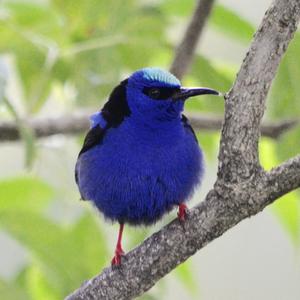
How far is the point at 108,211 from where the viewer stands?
2432mm

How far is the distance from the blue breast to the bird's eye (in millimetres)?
85

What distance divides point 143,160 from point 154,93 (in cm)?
20

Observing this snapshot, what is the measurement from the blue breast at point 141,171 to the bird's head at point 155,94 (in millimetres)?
43

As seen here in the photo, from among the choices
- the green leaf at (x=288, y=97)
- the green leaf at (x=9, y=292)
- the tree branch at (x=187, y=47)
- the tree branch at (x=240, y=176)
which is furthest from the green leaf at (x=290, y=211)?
the tree branch at (x=240, y=176)

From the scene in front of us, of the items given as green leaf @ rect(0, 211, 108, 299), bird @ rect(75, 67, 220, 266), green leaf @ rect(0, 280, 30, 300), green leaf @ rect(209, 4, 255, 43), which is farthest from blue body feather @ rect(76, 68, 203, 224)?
green leaf @ rect(209, 4, 255, 43)

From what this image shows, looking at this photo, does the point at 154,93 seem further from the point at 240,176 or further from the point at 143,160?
the point at 240,176

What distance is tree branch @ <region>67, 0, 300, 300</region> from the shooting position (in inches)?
69.0

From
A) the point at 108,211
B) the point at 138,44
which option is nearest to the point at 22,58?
the point at 138,44

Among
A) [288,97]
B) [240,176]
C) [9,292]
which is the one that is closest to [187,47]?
[288,97]

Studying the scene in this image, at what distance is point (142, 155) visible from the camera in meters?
2.39

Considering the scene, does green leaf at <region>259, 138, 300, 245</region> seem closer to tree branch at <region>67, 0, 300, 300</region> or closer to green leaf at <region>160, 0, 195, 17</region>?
green leaf at <region>160, 0, 195, 17</region>

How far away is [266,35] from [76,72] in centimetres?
128

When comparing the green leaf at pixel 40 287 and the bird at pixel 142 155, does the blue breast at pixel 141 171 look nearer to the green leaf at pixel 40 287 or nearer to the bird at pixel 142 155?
the bird at pixel 142 155

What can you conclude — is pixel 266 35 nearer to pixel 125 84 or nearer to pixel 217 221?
pixel 217 221
